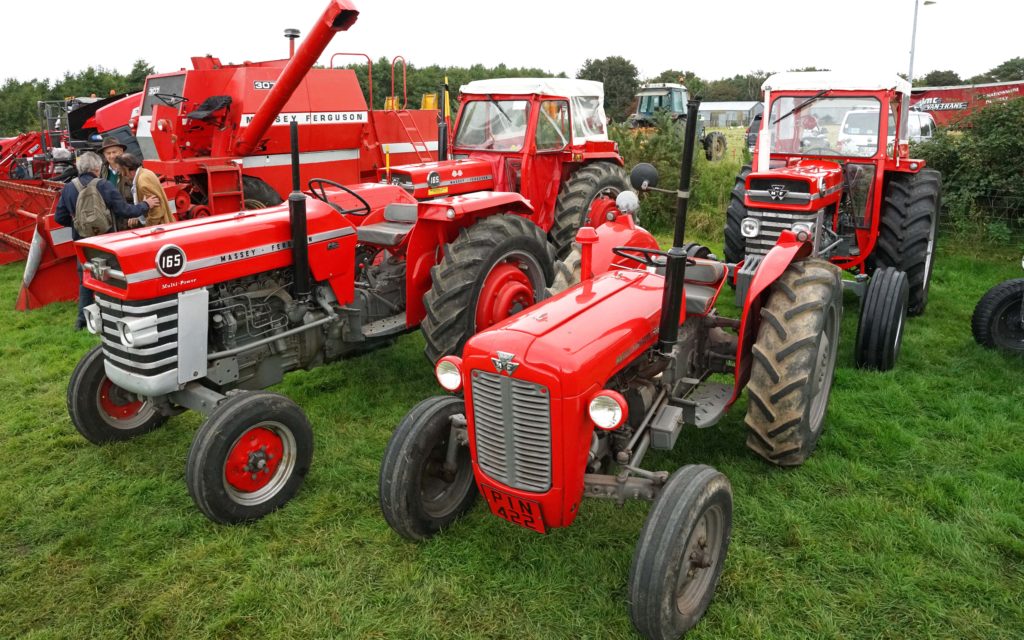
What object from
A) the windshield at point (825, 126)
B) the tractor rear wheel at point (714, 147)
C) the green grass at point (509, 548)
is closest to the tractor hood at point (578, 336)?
the green grass at point (509, 548)

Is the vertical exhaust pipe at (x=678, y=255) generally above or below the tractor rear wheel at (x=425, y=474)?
above

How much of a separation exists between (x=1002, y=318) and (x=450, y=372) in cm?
478

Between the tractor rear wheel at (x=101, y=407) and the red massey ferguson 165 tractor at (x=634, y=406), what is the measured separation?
1.97m

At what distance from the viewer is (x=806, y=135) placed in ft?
21.5

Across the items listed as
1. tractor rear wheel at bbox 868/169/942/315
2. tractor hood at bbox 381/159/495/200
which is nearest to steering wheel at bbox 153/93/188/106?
tractor hood at bbox 381/159/495/200

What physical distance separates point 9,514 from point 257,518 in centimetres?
133

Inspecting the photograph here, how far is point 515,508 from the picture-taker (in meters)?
2.78

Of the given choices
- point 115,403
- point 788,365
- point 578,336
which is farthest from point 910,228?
point 115,403

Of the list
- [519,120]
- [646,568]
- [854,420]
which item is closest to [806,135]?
[519,120]

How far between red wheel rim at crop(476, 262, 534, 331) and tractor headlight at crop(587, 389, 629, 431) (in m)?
2.13

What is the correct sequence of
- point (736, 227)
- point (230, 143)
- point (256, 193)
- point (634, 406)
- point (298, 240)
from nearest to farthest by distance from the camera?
point (634, 406)
point (298, 240)
point (736, 227)
point (230, 143)
point (256, 193)

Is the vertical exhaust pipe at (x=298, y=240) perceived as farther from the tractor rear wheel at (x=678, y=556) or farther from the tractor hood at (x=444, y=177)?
the tractor rear wheel at (x=678, y=556)

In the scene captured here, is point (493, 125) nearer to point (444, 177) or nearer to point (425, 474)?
point (444, 177)

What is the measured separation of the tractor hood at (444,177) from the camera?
6.02 meters
